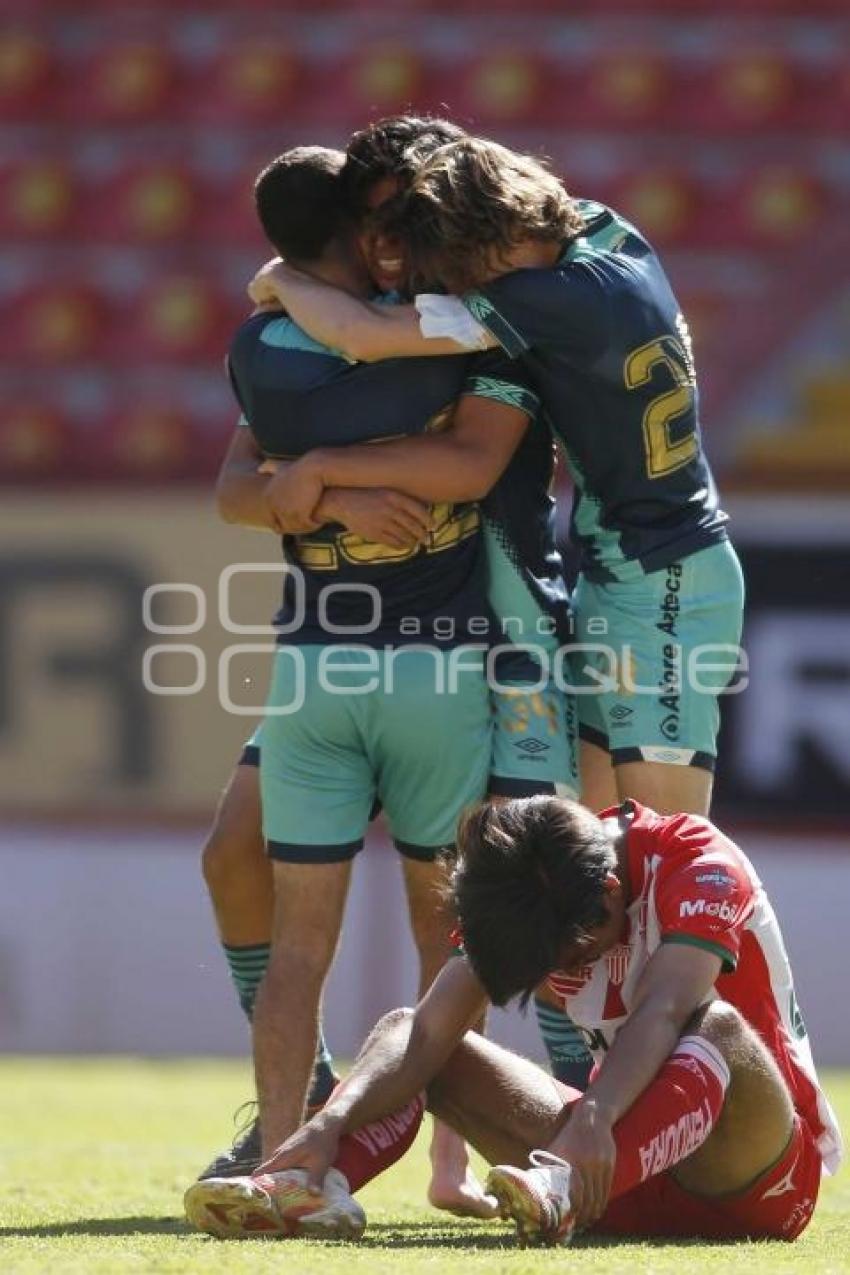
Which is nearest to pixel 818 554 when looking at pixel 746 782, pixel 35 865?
pixel 746 782

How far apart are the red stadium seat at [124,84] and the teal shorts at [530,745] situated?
603 cm

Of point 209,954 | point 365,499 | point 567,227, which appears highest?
point 567,227

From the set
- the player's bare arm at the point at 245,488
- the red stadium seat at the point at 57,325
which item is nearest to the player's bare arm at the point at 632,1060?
the player's bare arm at the point at 245,488

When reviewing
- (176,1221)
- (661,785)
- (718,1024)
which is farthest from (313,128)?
(718,1024)

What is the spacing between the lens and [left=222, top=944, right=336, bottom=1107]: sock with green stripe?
4.13m

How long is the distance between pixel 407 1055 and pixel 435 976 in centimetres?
59

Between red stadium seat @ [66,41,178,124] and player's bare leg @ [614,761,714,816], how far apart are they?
615 centimetres

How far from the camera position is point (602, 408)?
3896mm

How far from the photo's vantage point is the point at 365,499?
12.7 feet

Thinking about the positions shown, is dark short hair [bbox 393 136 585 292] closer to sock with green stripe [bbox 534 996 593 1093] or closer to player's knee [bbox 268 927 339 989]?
player's knee [bbox 268 927 339 989]

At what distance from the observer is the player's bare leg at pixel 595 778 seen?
4164 millimetres

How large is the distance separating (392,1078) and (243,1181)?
0.86 ft

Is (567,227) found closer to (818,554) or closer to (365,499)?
(365,499)

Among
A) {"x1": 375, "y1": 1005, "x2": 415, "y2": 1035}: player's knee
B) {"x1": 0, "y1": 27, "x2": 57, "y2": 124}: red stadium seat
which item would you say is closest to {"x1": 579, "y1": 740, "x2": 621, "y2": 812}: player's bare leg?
{"x1": 375, "y1": 1005, "x2": 415, "y2": 1035}: player's knee
